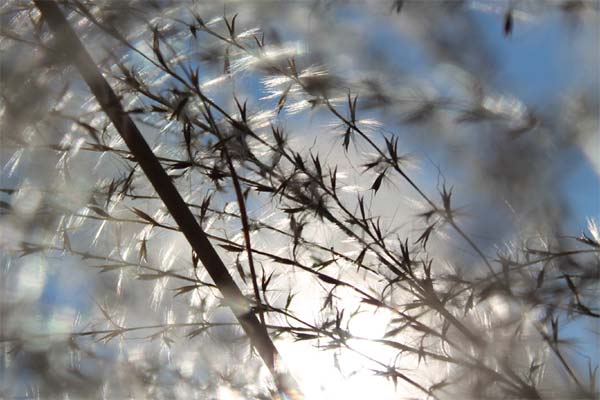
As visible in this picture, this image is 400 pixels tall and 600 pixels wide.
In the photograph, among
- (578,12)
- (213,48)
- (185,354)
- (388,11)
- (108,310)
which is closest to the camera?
(578,12)

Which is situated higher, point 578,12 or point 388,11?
point 388,11

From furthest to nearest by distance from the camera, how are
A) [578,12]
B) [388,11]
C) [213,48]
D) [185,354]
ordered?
[185,354] < [213,48] < [388,11] < [578,12]

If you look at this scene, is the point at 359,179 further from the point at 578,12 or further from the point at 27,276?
the point at 27,276

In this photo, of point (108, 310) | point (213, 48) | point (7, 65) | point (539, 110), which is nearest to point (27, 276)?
point (108, 310)
